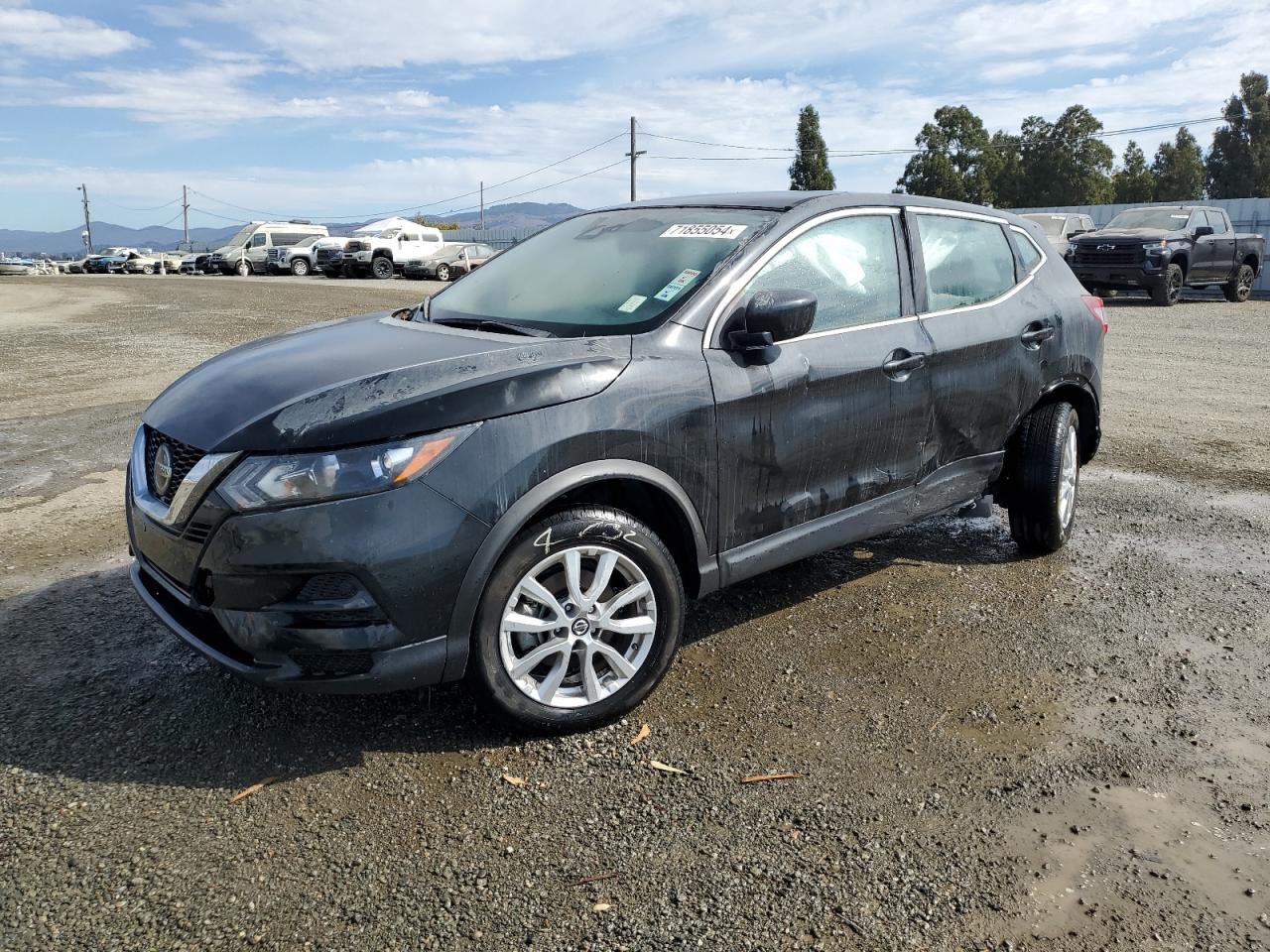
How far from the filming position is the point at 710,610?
4.20 meters

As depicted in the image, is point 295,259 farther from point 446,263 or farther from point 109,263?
point 109,263

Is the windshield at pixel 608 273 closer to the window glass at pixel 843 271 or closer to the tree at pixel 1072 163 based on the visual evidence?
the window glass at pixel 843 271

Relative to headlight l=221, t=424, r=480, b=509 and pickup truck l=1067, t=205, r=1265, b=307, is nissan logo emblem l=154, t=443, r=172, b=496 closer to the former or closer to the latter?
headlight l=221, t=424, r=480, b=509

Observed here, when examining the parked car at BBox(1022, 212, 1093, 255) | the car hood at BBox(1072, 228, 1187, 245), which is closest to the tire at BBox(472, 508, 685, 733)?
the car hood at BBox(1072, 228, 1187, 245)

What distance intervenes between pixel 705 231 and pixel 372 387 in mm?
1523

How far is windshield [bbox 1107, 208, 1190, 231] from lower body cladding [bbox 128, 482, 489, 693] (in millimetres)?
20365

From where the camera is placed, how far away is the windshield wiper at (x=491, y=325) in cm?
352

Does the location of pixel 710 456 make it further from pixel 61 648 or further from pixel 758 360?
pixel 61 648

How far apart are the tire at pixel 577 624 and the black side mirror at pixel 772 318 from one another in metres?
0.74

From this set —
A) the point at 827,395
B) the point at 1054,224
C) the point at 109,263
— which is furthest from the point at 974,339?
the point at 109,263

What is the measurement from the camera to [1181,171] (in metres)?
62.3

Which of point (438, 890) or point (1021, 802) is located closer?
point (438, 890)

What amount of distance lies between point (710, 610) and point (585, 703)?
1.20 m

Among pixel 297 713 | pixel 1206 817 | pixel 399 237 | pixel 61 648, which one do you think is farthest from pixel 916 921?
pixel 399 237
